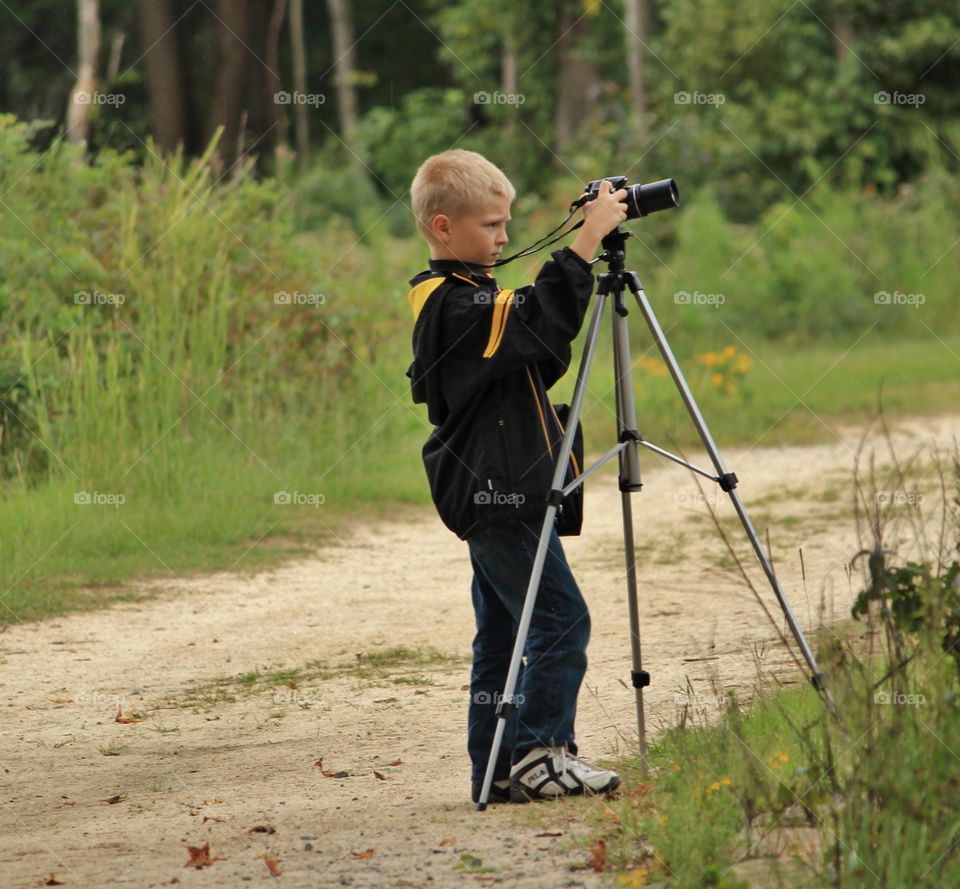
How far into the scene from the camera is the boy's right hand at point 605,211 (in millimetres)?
4074

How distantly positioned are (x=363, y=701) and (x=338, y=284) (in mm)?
5886

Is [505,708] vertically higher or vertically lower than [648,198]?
lower

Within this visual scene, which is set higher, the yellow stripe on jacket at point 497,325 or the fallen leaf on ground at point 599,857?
the yellow stripe on jacket at point 497,325

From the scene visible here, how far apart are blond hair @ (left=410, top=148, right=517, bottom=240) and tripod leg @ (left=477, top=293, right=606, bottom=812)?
0.46 m

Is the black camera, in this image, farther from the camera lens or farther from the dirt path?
the dirt path

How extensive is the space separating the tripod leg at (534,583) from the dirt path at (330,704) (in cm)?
17
